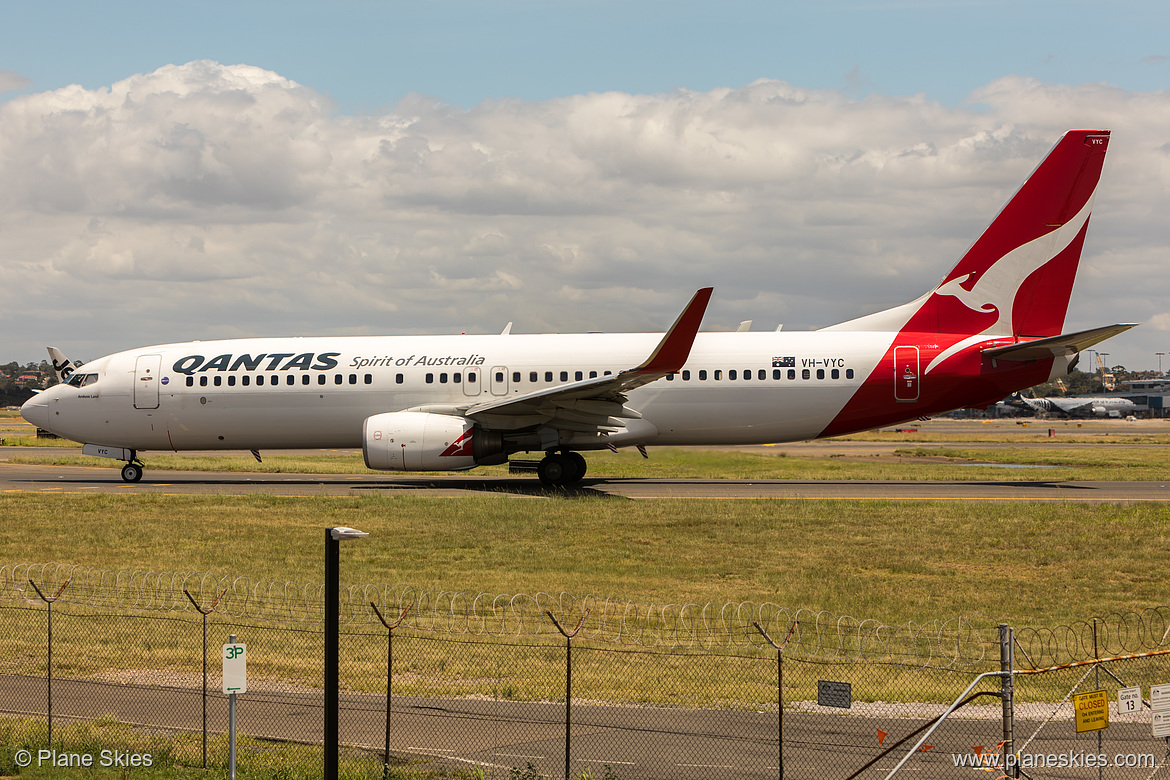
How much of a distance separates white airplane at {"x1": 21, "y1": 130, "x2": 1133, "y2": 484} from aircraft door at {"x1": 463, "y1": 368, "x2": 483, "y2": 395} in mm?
34

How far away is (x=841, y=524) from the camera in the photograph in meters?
23.4

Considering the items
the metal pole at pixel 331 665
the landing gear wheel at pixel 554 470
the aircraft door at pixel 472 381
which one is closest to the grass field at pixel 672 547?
the landing gear wheel at pixel 554 470

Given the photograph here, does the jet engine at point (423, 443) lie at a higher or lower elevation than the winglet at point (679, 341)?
lower

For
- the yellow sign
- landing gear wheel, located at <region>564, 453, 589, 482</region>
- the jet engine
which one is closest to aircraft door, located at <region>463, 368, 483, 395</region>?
the jet engine

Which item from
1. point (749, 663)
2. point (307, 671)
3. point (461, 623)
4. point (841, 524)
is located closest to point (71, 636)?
point (307, 671)

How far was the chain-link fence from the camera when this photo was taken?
10.0 m

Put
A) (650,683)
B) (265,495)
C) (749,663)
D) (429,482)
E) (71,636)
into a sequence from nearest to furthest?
(650,683) < (749,663) < (71,636) < (265,495) < (429,482)

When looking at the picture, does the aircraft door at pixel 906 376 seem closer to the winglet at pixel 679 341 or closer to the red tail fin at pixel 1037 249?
the red tail fin at pixel 1037 249

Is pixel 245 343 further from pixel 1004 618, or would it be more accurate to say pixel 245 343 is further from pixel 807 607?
pixel 1004 618

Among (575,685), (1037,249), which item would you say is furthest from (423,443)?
(1037,249)

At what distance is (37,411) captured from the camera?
32750 millimetres

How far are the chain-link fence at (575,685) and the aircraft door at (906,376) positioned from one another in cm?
1470

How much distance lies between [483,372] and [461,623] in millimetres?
16403

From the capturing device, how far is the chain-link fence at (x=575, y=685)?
1005 centimetres
